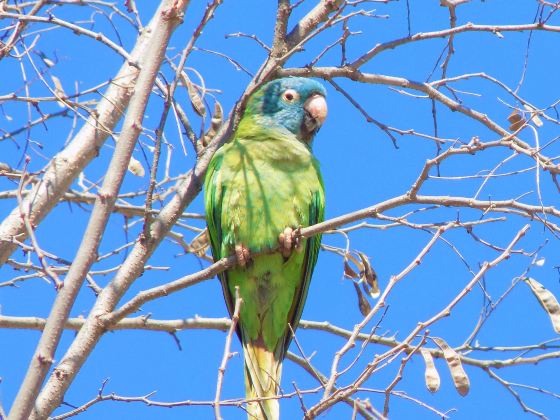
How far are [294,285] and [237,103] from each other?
1.16m

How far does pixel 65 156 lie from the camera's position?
4.13m

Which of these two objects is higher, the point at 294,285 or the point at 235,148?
the point at 235,148

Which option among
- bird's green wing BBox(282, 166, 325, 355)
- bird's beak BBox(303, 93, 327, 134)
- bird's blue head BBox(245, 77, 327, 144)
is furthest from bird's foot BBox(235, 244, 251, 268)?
bird's beak BBox(303, 93, 327, 134)

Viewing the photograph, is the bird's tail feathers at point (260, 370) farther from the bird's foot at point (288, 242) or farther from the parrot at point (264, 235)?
the bird's foot at point (288, 242)

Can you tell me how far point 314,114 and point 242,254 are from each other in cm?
127

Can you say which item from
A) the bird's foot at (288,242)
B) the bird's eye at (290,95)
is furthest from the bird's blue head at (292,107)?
the bird's foot at (288,242)

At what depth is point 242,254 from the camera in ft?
14.1

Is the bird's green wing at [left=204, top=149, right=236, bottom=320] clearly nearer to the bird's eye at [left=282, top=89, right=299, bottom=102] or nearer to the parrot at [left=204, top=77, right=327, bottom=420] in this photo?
the parrot at [left=204, top=77, right=327, bottom=420]

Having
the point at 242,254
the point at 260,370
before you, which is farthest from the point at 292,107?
the point at 260,370

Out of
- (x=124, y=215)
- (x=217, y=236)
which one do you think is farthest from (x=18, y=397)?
(x=124, y=215)

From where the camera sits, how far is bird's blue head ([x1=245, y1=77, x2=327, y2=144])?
5.12 m

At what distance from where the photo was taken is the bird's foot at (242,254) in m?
4.27

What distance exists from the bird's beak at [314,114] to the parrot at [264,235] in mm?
353

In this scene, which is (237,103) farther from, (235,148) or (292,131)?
(292,131)
